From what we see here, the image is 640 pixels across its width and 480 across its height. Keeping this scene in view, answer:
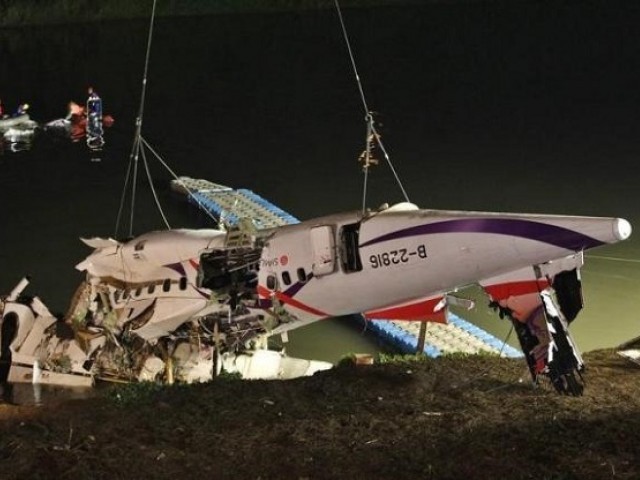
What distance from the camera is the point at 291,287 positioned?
12.0 metres

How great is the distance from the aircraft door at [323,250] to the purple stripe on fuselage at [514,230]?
34.8 inches

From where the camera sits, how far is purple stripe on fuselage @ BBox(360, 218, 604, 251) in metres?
9.64

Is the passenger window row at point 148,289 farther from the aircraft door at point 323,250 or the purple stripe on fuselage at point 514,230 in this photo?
the purple stripe on fuselage at point 514,230

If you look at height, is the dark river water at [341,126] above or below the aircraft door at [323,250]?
above

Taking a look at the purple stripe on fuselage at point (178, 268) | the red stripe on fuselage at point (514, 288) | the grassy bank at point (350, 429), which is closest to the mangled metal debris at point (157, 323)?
the purple stripe on fuselage at point (178, 268)

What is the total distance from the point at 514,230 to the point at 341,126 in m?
26.2

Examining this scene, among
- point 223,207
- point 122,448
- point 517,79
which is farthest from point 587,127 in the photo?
point 122,448

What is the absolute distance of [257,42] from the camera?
195 feet

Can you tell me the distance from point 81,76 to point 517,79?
22.4 metres

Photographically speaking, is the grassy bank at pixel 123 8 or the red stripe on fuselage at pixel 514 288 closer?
the red stripe on fuselage at pixel 514 288

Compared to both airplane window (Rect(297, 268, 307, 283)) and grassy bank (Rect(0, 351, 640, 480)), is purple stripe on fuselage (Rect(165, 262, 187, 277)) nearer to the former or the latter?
airplane window (Rect(297, 268, 307, 283))

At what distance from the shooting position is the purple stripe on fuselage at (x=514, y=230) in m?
9.64

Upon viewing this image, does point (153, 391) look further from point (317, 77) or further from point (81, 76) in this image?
point (81, 76)

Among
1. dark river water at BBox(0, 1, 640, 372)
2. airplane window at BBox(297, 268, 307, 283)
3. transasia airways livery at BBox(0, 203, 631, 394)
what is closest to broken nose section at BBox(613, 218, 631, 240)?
transasia airways livery at BBox(0, 203, 631, 394)
